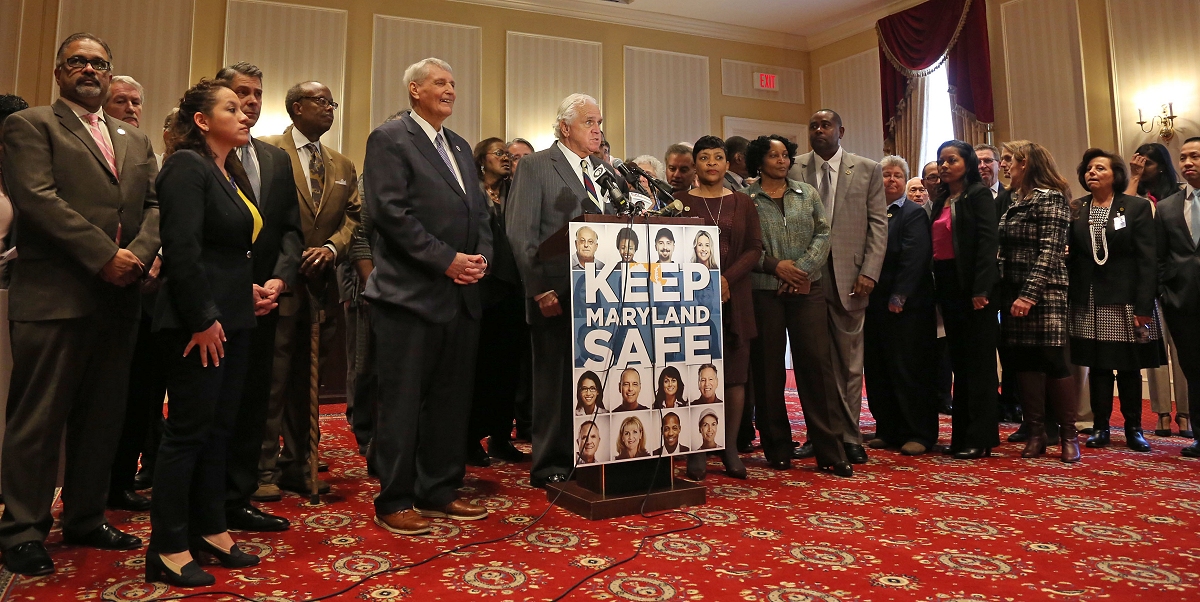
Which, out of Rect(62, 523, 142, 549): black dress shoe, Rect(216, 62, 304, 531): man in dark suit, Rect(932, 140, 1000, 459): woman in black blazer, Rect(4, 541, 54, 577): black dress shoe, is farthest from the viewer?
Rect(932, 140, 1000, 459): woman in black blazer

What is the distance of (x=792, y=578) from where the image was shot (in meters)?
2.04

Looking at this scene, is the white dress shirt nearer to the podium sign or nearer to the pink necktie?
the podium sign

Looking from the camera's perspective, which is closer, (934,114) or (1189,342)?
(1189,342)

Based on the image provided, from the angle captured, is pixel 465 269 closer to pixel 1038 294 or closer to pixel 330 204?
pixel 330 204

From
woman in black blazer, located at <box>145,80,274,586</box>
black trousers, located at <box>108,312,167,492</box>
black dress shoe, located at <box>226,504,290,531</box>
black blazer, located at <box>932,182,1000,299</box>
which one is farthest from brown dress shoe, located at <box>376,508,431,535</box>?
black blazer, located at <box>932,182,1000,299</box>

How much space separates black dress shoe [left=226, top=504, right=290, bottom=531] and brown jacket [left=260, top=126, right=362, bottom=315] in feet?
2.85

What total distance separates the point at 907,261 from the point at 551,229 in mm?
2066

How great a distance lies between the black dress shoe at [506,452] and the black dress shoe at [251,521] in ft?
4.93

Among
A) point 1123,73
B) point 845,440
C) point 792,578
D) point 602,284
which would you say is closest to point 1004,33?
point 1123,73

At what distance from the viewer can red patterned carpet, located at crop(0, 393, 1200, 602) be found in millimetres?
1955

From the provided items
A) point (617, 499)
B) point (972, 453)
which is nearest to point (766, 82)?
point (972, 453)

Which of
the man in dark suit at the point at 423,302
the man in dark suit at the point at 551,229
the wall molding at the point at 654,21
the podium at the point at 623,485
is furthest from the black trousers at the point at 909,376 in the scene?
the wall molding at the point at 654,21

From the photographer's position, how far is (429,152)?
2.76 m

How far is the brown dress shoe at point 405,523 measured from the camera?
249 centimetres
